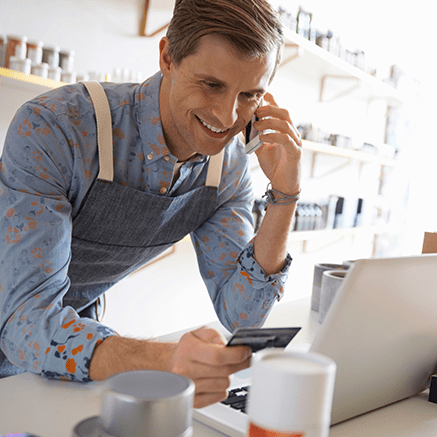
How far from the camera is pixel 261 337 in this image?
0.49 m

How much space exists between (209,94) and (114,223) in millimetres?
343

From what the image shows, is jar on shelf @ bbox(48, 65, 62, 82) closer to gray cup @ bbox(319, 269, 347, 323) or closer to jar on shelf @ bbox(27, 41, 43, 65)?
jar on shelf @ bbox(27, 41, 43, 65)

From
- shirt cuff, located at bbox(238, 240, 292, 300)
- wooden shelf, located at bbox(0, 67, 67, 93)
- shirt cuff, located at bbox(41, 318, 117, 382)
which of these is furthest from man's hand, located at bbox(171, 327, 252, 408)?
wooden shelf, located at bbox(0, 67, 67, 93)

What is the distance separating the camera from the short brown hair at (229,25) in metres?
0.94

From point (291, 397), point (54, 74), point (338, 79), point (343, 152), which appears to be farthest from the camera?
point (338, 79)

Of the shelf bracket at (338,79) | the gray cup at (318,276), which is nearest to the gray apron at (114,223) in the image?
the gray cup at (318,276)

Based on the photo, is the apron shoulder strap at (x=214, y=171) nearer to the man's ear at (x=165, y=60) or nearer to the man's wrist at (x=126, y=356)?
the man's ear at (x=165, y=60)

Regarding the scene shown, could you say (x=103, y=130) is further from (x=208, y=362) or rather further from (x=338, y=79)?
(x=338, y=79)

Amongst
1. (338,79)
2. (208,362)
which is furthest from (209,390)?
(338,79)

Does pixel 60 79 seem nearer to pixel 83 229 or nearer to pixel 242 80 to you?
pixel 83 229

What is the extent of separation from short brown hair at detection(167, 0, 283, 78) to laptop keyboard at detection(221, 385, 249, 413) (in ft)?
2.02

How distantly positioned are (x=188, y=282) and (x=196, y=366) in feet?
6.63

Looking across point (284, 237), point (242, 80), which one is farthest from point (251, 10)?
point (284, 237)

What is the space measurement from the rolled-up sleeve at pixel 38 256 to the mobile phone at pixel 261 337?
0.91 ft
